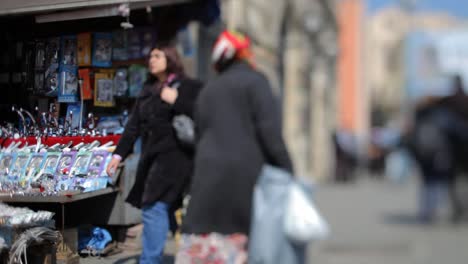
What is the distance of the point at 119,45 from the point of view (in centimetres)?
405

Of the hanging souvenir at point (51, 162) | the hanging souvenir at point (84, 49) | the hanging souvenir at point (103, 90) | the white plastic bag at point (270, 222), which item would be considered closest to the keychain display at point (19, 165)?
the hanging souvenir at point (51, 162)

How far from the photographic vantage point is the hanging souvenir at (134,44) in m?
4.16

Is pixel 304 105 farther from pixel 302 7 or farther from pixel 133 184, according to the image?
pixel 133 184

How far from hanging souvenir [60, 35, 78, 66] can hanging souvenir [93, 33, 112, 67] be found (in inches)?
4.9

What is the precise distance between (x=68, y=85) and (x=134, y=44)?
0.59 metres

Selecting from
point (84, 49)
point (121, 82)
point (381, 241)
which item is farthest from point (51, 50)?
point (381, 241)

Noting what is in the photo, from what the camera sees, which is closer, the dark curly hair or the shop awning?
the shop awning

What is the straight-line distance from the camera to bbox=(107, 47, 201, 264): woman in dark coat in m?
4.30

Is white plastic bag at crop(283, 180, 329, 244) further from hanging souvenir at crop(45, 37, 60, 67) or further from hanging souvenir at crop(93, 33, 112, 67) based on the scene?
hanging souvenir at crop(45, 37, 60, 67)

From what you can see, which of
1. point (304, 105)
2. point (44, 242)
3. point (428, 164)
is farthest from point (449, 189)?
point (304, 105)

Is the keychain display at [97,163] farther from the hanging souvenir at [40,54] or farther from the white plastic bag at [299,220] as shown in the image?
the white plastic bag at [299,220]

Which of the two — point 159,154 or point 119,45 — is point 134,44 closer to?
point 119,45

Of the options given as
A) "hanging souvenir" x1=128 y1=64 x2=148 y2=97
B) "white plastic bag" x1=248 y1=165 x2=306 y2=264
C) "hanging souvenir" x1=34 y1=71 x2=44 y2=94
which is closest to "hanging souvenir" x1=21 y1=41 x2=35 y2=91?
"hanging souvenir" x1=34 y1=71 x2=44 y2=94

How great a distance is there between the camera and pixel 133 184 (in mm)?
4391
